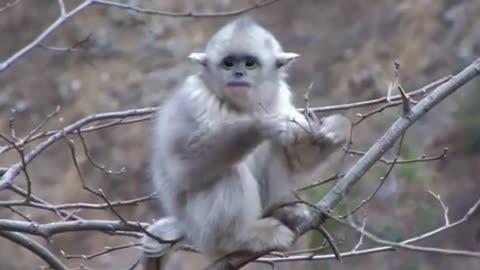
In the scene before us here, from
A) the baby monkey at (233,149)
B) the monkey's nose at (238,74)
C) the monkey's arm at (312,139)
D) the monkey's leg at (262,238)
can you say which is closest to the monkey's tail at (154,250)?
the baby monkey at (233,149)

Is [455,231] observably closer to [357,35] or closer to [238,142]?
[357,35]

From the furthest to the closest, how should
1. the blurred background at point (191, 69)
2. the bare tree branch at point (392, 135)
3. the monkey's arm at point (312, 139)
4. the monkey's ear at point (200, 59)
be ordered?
the blurred background at point (191, 69), the monkey's ear at point (200, 59), the monkey's arm at point (312, 139), the bare tree branch at point (392, 135)

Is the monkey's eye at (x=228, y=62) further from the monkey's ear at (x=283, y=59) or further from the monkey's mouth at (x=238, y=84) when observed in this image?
the monkey's ear at (x=283, y=59)

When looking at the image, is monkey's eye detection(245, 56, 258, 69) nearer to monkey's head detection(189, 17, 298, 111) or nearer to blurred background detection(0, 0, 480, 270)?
monkey's head detection(189, 17, 298, 111)

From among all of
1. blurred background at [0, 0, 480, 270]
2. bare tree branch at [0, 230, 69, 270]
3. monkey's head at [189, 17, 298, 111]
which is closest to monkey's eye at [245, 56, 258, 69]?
monkey's head at [189, 17, 298, 111]

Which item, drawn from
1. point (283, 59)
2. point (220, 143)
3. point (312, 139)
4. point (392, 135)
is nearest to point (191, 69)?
point (283, 59)

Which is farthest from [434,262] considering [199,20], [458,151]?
[199,20]

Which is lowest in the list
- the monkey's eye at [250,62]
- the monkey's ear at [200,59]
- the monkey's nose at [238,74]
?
the monkey's nose at [238,74]

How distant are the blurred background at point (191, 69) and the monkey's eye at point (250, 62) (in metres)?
4.53

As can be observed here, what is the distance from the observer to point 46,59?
41.5 feet

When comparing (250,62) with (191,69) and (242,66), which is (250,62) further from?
(191,69)

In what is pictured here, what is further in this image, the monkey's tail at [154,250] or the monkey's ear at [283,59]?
the monkey's ear at [283,59]

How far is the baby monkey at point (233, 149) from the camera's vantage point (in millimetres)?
4840

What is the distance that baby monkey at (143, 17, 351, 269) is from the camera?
4840 millimetres
